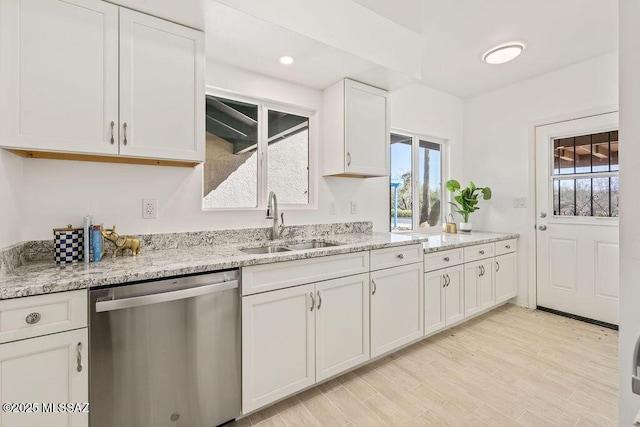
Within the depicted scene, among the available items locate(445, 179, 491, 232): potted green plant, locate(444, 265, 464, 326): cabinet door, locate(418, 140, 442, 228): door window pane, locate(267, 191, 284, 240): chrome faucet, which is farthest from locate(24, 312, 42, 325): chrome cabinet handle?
locate(445, 179, 491, 232): potted green plant

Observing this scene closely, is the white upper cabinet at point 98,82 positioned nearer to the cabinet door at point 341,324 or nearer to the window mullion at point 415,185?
the cabinet door at point 341,324

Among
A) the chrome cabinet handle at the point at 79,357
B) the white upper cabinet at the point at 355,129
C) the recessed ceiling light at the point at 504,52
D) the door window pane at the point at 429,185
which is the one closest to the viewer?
the chrome cabinet handle at the point at 79,357

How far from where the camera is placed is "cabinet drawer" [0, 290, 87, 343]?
3.39 feet

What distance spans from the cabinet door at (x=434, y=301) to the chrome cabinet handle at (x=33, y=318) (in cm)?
234

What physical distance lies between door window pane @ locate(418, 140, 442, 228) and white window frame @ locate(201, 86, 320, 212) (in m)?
1.58

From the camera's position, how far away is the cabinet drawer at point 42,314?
103 cm

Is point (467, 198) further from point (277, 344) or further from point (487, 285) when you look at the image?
point (277, 344)

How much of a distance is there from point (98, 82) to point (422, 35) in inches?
93.5

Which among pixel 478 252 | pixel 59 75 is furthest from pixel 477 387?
pixel 59 75

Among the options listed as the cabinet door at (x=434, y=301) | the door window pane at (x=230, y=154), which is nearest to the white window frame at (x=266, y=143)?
the door window pane at (x=230, y=154)

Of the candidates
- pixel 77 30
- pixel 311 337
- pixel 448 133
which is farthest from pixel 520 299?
pixel 77 30

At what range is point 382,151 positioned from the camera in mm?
2645

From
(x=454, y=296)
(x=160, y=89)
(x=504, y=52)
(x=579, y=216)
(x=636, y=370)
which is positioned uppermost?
(x=504, y=52)

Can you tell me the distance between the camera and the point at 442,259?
2547 millimetres
